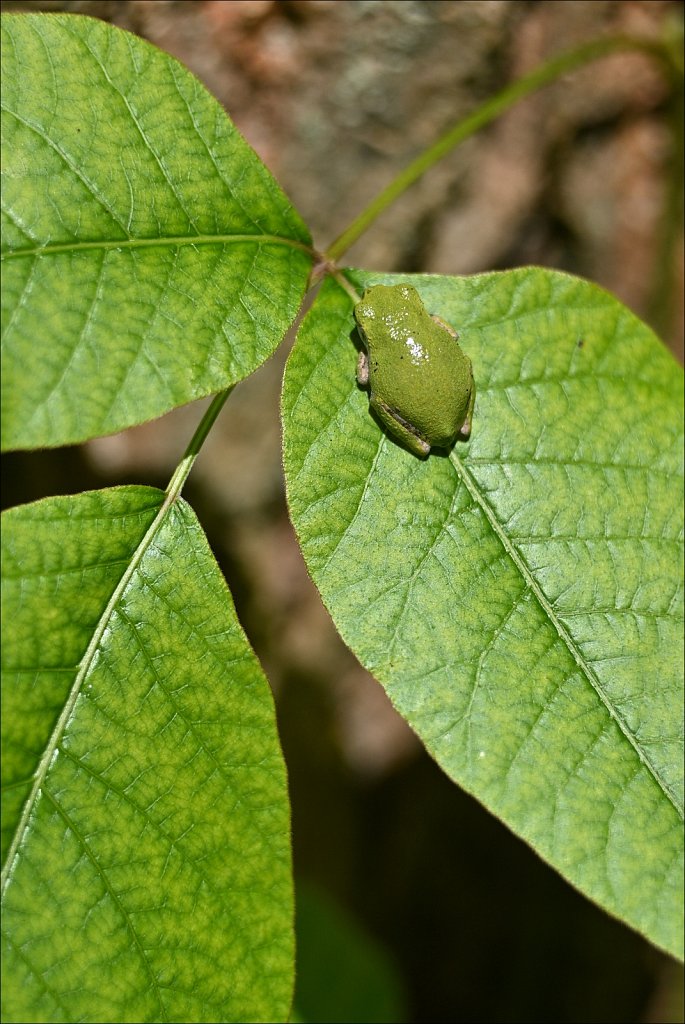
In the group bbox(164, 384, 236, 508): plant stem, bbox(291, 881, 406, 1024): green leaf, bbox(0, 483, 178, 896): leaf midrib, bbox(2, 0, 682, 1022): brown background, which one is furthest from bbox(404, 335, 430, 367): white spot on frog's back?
bbox(291, 881, 406, 1024): green leaf

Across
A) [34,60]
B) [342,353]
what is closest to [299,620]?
[342,353]

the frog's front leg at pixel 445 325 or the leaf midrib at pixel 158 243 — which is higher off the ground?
the leaf midrib at pixel 158 243

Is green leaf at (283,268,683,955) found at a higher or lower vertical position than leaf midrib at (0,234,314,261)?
lower

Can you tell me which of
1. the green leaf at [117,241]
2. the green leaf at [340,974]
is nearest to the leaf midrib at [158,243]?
the green leaf at [117,241]

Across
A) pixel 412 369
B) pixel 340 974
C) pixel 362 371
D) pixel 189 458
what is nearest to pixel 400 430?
pixel 362 371

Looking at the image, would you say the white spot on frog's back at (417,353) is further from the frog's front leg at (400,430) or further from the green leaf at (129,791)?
the green leaf at (129,791)

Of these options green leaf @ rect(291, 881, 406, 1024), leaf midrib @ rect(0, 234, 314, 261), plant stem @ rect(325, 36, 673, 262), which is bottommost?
green leaf @ rect(291, 881, 406, 1024)

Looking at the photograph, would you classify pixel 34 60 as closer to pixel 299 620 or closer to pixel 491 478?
pixel 491 478

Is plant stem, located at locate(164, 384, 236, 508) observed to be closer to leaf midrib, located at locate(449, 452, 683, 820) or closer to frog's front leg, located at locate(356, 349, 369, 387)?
frog's front leg, located at locate(356, 349, 369, 387)
